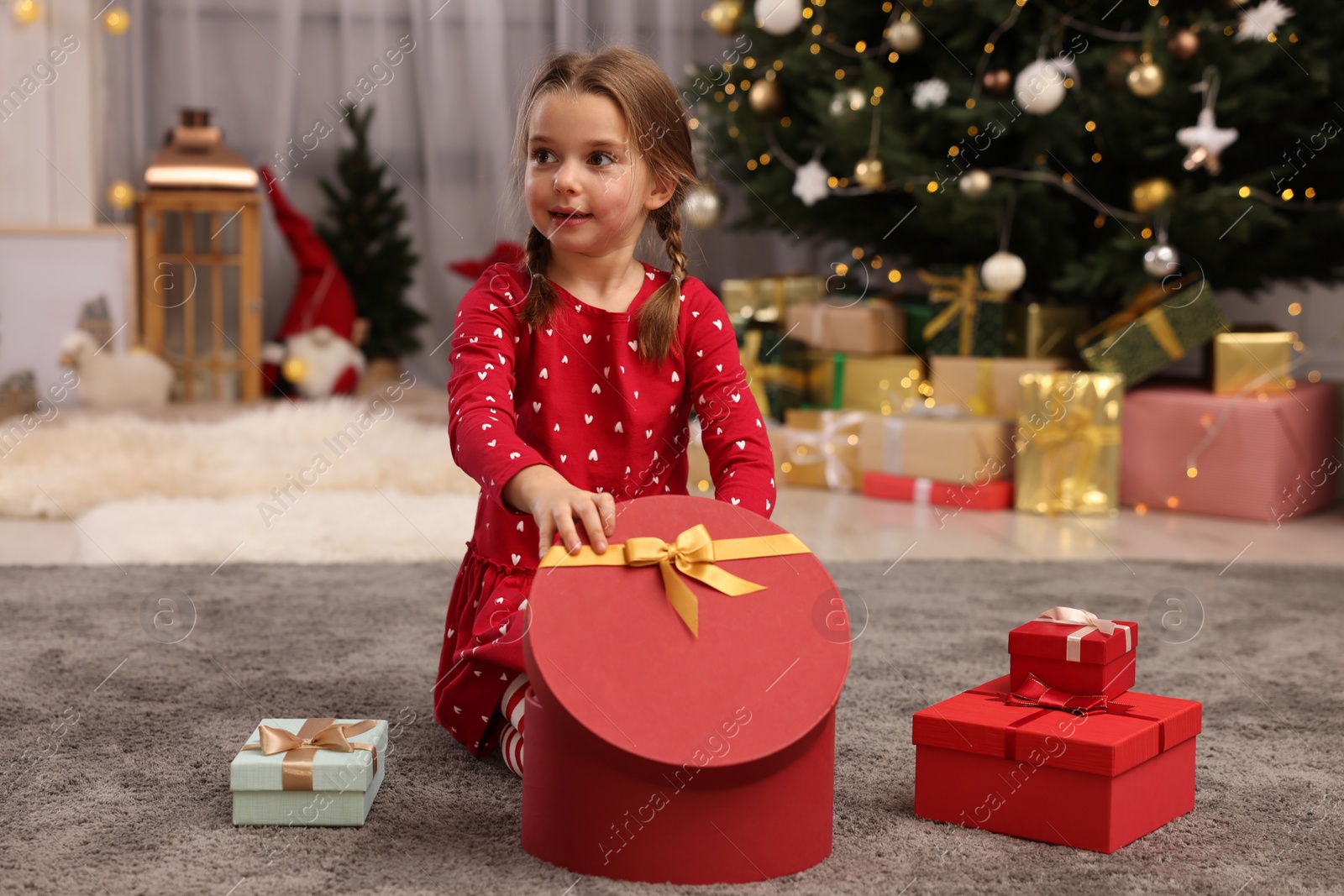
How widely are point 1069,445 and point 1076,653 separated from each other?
60.0 inches

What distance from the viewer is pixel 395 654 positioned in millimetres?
1515

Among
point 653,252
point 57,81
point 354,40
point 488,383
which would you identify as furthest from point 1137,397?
point 57,81

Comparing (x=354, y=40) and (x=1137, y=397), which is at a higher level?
(x=354, y=40)

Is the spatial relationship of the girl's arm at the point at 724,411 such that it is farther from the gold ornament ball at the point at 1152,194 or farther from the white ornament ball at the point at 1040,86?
the gold ornament ball at the point at 1152,194

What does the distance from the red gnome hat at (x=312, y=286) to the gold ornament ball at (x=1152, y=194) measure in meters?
1.96

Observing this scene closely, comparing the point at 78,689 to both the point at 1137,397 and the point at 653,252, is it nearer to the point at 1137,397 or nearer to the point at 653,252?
the point at 653,252

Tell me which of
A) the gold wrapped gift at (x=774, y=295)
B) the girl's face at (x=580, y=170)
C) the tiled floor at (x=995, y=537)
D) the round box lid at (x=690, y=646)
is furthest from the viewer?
the gold wrapped gift at (x=774, y=295)

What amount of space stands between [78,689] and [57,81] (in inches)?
98.2

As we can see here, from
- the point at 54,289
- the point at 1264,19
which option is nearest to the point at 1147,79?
the point at 1264,19

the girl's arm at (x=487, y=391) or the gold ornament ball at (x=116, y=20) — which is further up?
the gold ornament ball at (x=116, y=20)

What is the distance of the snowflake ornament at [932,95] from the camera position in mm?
2520

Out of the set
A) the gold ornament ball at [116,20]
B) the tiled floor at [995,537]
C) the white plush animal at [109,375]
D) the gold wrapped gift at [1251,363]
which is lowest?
the tiled floor at [995,537]

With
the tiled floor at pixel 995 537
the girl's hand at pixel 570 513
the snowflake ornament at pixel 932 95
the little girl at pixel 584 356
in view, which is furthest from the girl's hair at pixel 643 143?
the snowflake ornament at pixel 932 95

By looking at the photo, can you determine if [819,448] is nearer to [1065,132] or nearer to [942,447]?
[942,447]
